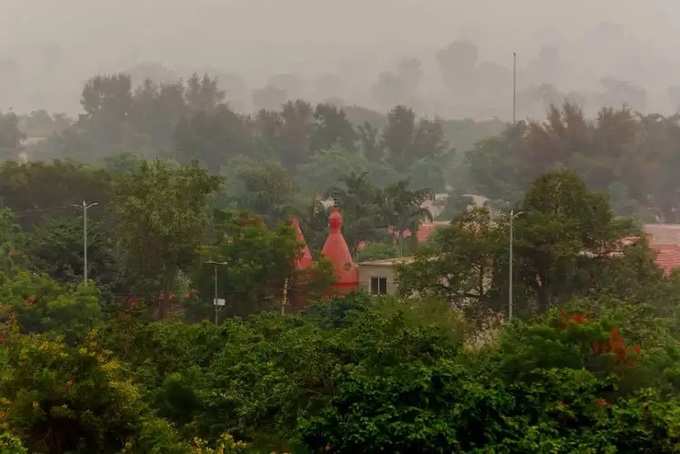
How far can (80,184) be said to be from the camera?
77.2 metres

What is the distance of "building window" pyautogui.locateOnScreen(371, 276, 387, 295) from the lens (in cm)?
5672

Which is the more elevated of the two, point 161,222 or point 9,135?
point 9,135

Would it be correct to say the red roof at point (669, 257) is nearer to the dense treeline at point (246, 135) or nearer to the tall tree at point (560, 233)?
the tall tree at point (560, 233)

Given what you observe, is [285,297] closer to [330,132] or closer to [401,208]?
[401,208]

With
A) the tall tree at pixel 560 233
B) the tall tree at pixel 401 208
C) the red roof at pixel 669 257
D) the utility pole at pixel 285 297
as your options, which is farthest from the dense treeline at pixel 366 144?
the tall tree at pixel 560 233

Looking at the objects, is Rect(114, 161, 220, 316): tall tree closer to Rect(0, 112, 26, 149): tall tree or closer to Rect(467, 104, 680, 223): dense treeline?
Rect(467, 104, 680, 223): dense treeline

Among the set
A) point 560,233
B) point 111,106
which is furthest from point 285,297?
point 111,106

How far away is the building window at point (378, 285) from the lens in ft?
186

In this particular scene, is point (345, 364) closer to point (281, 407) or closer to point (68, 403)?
point (281, 407)

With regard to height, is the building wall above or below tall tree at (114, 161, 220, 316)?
below

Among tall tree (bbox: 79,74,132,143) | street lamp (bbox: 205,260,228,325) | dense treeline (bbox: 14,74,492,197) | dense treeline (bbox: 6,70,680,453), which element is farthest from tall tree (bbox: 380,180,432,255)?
tall tree (bbox: 79,74,132,143)

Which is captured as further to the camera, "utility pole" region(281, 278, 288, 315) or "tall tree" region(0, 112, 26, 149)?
"tall tree" region(0, 112, 26, 149)

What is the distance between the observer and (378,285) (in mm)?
56969

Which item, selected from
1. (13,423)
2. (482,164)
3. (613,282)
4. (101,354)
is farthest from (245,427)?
(482,164)
